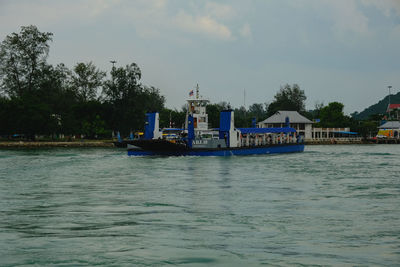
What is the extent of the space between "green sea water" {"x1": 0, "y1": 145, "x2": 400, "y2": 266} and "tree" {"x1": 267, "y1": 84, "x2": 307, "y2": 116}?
137129 millimetres

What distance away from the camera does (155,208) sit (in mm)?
17594

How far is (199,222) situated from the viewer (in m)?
15.0

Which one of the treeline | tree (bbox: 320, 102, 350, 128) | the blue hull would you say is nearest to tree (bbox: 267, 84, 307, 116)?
tree (bbox: 320, 102, 350, 128)

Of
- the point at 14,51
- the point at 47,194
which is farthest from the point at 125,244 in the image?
the point at 14,51

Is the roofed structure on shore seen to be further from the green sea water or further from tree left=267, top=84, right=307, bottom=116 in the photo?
the green sea water

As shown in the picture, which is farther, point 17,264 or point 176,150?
point 176,150

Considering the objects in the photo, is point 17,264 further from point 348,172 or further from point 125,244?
point 348,172

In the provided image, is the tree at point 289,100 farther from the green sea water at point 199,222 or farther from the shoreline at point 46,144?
the green sea water at point 199,222

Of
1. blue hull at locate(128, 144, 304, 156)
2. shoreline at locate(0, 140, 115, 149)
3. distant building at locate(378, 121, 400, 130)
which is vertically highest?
distant building at locate(378, 121, 400, 130)

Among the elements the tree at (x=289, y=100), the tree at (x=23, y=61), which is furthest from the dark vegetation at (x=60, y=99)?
the tree at (x=289, y=100)

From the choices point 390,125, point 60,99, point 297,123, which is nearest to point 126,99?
point 60,99

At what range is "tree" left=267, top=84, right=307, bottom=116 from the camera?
162962mm

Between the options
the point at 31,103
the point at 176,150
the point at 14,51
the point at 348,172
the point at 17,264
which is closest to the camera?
the point at 17,264

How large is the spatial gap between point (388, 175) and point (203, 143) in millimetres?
21321
